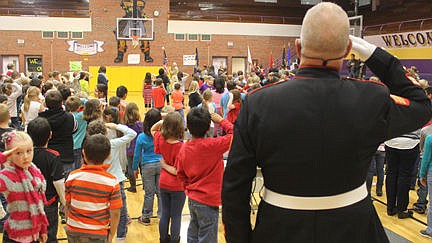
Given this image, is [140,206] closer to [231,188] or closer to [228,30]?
[231,188]

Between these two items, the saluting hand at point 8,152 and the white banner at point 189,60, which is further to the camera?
the white banner at point 189,60

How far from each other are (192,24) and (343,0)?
10.1m

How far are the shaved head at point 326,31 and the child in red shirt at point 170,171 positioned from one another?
2.56 metres

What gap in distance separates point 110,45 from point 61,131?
18701mm

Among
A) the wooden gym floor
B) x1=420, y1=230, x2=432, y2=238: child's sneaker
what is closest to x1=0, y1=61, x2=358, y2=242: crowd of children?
the wooden gym floor

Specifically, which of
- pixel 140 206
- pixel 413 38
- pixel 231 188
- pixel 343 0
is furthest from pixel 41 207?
pixel 343 0

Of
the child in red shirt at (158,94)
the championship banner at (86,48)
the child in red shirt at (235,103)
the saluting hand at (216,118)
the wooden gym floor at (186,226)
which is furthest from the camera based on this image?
the championship banner at (86,48)

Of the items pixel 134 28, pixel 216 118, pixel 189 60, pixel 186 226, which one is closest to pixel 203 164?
pixel 216 118

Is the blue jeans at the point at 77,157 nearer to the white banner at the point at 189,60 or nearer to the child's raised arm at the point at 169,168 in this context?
the child's raised arm at the point at 169,168

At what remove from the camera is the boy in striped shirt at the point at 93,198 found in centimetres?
313

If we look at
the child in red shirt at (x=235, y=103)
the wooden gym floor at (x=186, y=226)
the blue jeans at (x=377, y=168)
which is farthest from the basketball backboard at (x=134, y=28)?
the blue jeans at (x=377, y=168)

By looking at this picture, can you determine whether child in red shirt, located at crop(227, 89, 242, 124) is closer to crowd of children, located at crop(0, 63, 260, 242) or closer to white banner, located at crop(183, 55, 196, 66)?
crowd of children, located at crop(0, 63, 260, 242)

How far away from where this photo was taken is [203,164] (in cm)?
362

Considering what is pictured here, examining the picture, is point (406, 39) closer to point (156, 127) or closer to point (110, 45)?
point (110, 45)
